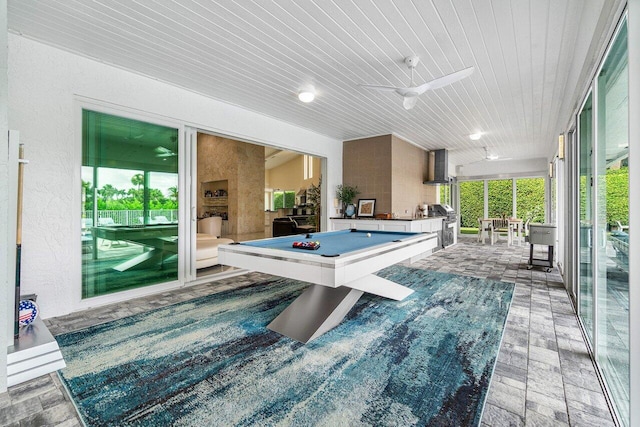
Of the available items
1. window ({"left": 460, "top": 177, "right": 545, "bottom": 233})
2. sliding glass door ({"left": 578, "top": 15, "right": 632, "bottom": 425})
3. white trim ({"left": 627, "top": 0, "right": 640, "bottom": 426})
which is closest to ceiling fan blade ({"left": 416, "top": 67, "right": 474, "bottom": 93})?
sliding glass door ({"left": 578, "top": 15, "right": 632, "bottom": 425})

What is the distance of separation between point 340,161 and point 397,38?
4.12 m

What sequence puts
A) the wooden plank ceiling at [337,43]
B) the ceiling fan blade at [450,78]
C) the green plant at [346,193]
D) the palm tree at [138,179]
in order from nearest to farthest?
the wooden plank ceiling at [337,43]
the ceiling fan blade at [450,78]
the palm tree at [138,179]
the green plant at [346,193]

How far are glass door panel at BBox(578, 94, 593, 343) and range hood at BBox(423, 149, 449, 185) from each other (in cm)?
475

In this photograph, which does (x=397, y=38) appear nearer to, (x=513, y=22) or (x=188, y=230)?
(x=513, y=22)

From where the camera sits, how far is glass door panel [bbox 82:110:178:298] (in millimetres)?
3127

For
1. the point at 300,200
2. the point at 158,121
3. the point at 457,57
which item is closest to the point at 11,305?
the point at 158,121

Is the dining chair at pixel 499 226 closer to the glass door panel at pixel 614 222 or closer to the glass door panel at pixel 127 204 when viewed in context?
the glass door panel at pixel 614 222

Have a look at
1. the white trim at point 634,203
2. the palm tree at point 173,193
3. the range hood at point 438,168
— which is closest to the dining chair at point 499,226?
the range hood at point 438,168

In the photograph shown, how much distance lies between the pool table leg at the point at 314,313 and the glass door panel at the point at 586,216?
6.63ft

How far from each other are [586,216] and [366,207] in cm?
405

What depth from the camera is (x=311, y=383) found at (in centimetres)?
177

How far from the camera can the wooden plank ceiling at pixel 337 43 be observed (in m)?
2.26

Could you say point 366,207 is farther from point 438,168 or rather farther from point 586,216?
point 586,216

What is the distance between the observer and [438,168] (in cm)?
774
